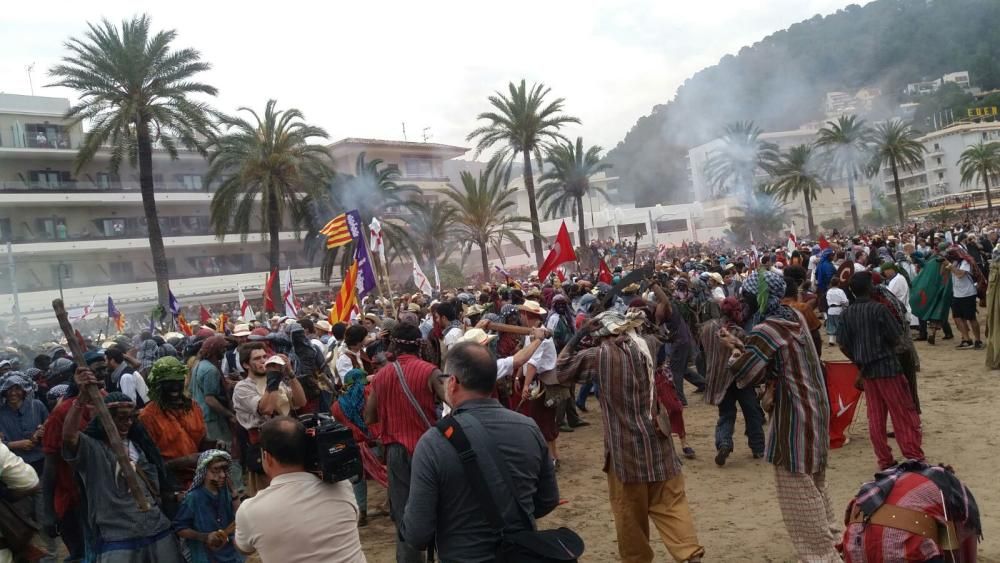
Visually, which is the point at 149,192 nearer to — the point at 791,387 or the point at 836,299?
the point at 836,299

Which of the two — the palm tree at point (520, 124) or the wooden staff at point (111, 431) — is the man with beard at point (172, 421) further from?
the palm tree at point (520, 124)

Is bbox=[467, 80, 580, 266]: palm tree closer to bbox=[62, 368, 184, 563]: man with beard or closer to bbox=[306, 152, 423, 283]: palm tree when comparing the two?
bbox=[306, 152, 423, 283]: palm tree

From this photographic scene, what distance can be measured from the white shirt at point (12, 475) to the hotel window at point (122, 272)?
134ft

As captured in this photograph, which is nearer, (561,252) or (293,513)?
(293,513)

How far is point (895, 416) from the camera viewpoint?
622 cm

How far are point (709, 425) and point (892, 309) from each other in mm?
3097

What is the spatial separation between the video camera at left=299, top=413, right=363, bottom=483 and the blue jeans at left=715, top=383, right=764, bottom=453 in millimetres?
5154

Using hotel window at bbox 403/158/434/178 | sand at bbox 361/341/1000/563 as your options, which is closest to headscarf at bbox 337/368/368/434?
sand at bbox 361/341/1000/563

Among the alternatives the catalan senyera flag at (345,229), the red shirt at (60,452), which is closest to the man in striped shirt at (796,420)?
the red shirt at (60,452)

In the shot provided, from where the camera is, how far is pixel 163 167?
44.2 metres

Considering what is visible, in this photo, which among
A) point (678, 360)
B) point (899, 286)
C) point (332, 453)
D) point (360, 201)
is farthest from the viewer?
point (360, 201)

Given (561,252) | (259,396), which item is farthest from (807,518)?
(561,252)

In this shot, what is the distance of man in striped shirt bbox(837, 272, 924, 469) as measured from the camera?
6.15 meters

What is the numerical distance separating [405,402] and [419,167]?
5001 cm
